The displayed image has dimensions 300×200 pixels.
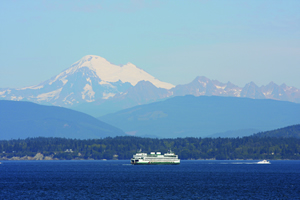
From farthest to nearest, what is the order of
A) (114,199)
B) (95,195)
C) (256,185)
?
(256,185) → (95,195) → (114,199)

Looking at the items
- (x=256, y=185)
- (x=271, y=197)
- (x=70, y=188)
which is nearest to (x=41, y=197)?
(x=70, y=188)

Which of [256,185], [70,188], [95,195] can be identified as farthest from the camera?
[256,185]

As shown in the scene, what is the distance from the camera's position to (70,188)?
547 ft

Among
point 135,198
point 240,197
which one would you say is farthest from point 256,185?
point 135,198

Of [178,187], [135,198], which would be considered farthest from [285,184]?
[135,198]

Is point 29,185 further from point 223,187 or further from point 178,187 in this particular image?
point 223,187

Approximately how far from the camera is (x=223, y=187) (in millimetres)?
170375

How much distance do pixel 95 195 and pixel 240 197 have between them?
4221 centimetres

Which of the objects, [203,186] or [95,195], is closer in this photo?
[95,195]

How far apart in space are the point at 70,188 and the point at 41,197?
26.0 metres

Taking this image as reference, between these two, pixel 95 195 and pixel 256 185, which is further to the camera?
pixel 256 185

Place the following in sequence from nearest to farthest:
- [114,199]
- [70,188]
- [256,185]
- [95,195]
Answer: [114,199] < [95,195] < [70,188] < [256,185]

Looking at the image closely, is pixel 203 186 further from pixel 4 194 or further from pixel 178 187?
pixel 4 194

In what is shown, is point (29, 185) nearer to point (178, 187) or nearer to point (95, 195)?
point (95, 195)
